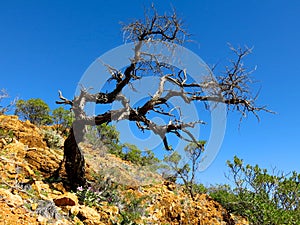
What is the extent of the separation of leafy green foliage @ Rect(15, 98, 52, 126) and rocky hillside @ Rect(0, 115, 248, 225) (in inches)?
232

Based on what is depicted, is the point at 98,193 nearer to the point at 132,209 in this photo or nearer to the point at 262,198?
the point at 132,209

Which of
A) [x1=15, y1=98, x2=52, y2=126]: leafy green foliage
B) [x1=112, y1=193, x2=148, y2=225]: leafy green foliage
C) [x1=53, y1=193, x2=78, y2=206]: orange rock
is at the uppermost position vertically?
[x1=15, y1=98, x2=52, y2=126]: leafy green foliage

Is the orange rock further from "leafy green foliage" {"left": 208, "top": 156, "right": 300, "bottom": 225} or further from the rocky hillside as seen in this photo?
"leafy green foliage" {"left": 208, "top": 156, "right": 300, "bottom": 225}

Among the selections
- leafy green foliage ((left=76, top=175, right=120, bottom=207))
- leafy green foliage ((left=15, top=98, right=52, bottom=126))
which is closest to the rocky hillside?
leafy green foliage ((left=76, top=175, right=120, bottom=207))

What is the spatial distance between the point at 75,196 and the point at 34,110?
13.8 metres

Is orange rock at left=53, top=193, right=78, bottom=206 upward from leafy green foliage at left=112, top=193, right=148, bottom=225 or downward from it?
downward

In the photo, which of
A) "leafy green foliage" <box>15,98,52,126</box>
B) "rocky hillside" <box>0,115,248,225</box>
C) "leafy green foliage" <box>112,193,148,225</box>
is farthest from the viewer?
"leafy green foliage" <box>15,98,52,126</box>

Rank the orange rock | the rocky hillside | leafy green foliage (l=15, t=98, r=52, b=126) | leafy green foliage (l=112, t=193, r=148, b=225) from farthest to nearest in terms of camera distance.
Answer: leafy green foliage (l=15, t=98, r=52, b=126)
leafy green foliage (l=112, t=193, r=148, b=225)
the orange rock
the rocky hillside

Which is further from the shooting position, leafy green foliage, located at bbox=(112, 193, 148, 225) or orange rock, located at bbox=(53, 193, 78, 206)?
leafy green foliage, located at bbox=(112, 193, 148, 225)

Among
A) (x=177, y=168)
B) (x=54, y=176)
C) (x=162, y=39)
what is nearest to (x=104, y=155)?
(x=177, y=168)

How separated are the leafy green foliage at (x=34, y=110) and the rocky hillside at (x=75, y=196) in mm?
5900

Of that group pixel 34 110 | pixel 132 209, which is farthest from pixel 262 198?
pixel 34 110

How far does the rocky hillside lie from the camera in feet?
23.0

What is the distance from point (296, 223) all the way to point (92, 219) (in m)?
9.65
